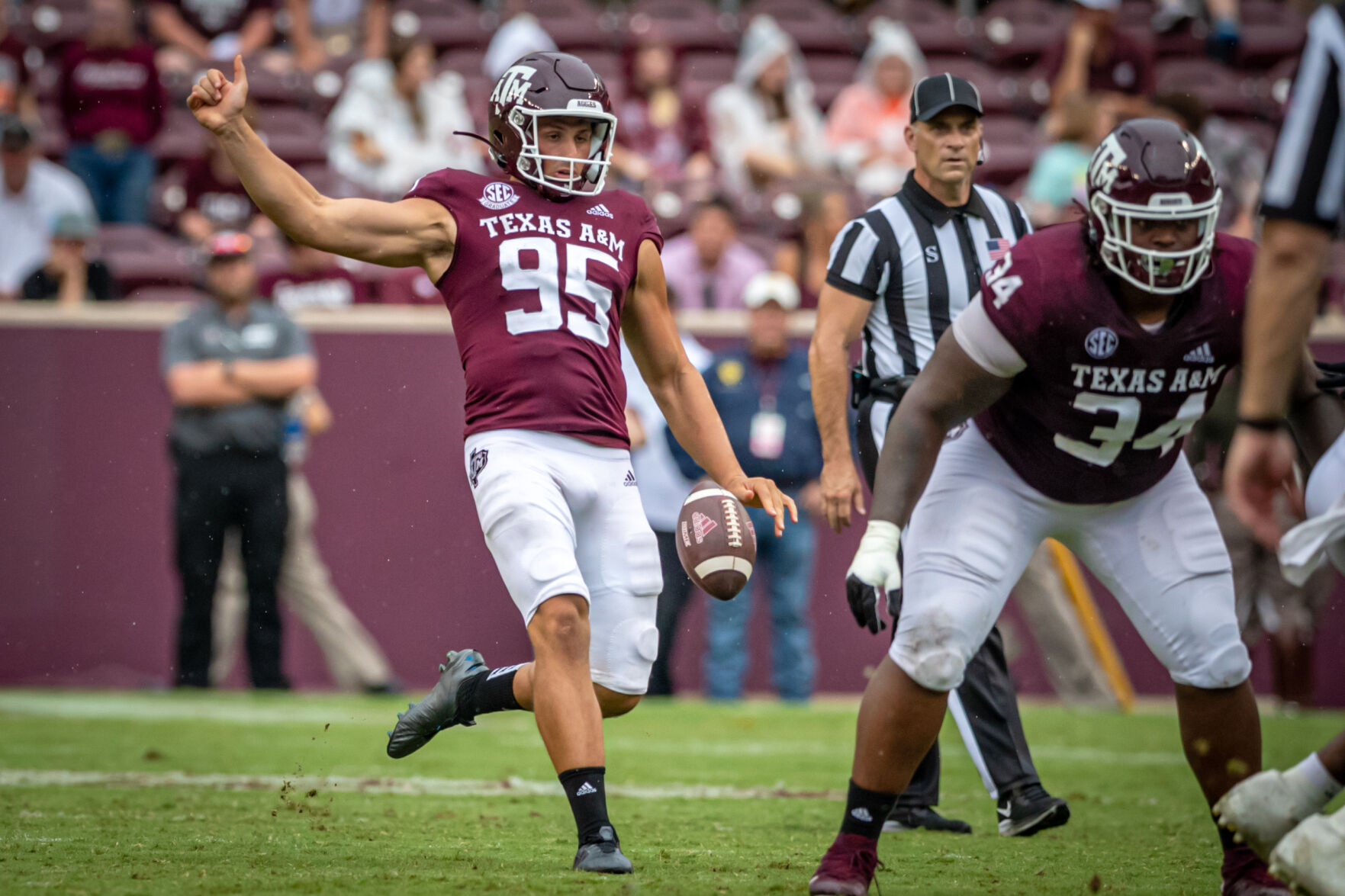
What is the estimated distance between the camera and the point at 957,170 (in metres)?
5.02

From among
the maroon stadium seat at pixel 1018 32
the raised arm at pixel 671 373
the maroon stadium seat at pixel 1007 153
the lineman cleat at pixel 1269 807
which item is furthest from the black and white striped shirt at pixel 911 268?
the maroon stadium seat at pixel 1018 32

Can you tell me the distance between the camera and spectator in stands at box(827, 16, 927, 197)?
35.6 feet

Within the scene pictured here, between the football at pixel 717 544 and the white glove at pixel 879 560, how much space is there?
2.23 feet

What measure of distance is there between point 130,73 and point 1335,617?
807 centimetres

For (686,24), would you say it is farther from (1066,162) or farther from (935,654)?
(935,654)

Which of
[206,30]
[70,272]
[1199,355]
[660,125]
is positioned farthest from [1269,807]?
[206,30]

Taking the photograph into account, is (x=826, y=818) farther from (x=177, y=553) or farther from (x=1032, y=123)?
(x=1032, y=123)

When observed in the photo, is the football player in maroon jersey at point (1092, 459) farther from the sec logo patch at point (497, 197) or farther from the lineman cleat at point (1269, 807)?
the sec logo patch at point (497, 197)

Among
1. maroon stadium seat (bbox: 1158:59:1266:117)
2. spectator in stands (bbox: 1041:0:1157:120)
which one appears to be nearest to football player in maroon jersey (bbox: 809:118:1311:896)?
spectator in stands (bbox: 1041:0:1157:120)

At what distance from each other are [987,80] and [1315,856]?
32.4 ft

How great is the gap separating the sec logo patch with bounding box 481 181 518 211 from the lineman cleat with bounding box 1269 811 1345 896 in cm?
242

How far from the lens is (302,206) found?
3.98 meters

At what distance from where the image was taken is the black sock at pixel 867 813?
3.56m

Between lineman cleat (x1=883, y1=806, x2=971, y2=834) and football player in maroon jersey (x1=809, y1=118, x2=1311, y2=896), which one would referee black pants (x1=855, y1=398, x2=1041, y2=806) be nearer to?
lineman cleat (x1=883, y1=806, x2=971, y2=834)
